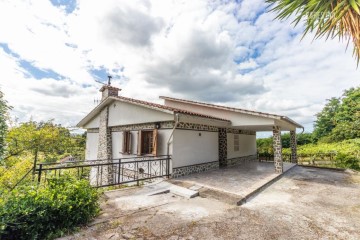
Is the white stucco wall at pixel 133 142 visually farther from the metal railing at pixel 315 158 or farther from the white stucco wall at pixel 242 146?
the metal railing at pixel 315 158

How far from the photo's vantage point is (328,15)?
505 cm

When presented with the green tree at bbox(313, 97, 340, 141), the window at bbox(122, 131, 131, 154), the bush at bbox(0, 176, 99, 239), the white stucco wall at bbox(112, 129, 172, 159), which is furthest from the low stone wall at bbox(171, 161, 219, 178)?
the green tree at bbox(313, 97, 340, 141)

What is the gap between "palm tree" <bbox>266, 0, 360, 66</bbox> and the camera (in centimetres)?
412

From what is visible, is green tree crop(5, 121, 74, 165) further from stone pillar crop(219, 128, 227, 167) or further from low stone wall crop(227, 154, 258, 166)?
low stone wall crop(227, 154, 258, 166)

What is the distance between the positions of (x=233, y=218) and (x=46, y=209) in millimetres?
3770

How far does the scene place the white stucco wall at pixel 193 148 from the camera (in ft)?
26.3

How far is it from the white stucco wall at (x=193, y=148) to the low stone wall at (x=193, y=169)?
0.17 m

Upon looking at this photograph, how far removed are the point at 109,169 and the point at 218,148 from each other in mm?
6624

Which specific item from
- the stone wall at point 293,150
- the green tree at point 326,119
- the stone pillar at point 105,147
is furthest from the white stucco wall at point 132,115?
the green tree at point 326,119

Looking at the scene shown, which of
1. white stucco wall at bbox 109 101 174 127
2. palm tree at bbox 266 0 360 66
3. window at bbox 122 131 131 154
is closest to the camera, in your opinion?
palm tree at bbox 266 0 360 66

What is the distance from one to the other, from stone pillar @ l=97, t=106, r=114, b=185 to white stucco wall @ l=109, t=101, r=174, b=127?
1.68ft

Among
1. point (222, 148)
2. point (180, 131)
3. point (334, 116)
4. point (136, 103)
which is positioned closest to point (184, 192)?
point (180, 131)

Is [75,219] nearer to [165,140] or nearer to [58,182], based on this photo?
[58,182]

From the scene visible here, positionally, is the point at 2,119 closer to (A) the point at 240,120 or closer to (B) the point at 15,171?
(B) the point at 15,171
